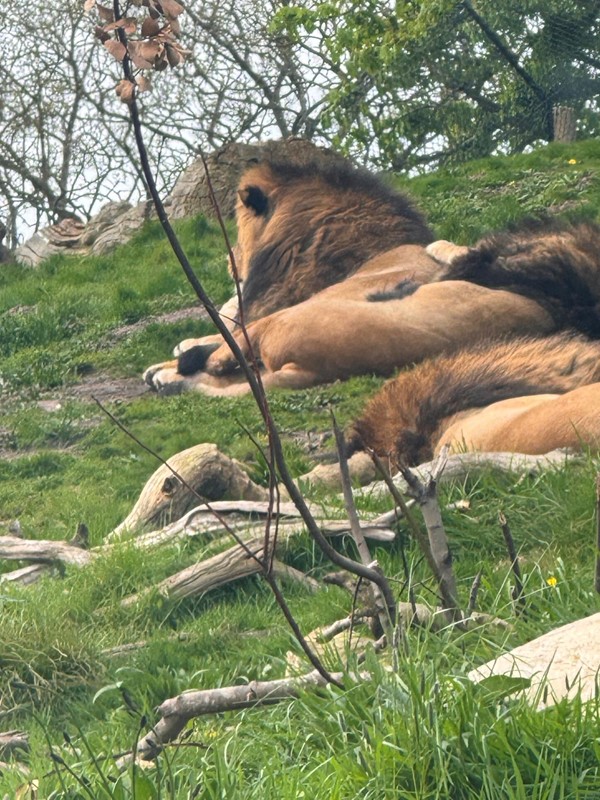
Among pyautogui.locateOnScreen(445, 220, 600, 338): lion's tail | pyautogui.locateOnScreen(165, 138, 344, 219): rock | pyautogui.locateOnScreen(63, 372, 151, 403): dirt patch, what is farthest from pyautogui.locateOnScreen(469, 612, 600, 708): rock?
pyautogui.locateOnScreen(165, 138, 344, 219): rock

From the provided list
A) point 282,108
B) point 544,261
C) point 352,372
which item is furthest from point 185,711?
point 282,108

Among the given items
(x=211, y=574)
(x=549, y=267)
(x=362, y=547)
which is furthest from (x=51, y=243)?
(x=362, y=547)

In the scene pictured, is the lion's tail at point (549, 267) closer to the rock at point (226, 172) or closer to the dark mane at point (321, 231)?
the dark mane at point (321, 231)

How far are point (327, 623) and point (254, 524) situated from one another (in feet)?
3.61

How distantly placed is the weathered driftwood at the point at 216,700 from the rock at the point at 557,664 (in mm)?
363

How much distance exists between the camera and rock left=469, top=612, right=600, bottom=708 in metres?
2.84

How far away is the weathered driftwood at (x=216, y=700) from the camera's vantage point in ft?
10.2

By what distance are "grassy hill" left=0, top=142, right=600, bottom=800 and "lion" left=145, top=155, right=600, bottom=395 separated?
296 mm

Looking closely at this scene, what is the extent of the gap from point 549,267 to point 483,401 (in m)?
1.52

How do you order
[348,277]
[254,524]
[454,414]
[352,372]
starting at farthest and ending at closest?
[348,277] → [352,372] → [454,414] → [254,524]

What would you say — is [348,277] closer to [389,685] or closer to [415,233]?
[415,233]

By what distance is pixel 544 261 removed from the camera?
7.46 m

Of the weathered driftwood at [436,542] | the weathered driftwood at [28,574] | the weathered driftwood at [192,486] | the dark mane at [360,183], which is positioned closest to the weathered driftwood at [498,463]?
the weathered driftwood at [192,486]

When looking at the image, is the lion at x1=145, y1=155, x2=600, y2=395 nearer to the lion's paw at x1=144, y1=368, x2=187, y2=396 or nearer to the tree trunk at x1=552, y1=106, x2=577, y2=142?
the lion's paw at x1=144, y1=368, x2=187, y2=396
